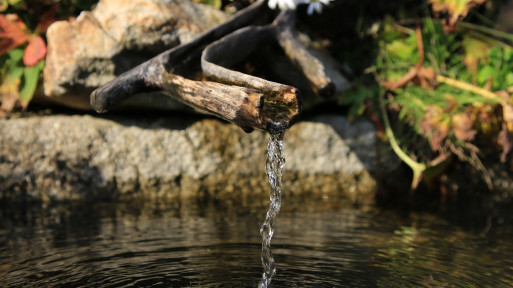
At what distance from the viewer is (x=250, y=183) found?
4516 millimetres

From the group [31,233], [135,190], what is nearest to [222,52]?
[135,190]

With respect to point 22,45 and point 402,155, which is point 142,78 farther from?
point 402,155

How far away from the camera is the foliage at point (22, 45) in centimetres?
436

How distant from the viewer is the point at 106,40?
420 cm

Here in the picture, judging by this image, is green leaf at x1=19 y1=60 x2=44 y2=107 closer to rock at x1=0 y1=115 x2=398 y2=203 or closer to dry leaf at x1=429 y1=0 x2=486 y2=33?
rock at x1=0 y1=115 x2=398 y2=203

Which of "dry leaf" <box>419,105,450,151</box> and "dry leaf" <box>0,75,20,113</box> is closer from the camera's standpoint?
"dry leaf" <box>419,105,450,151</box>

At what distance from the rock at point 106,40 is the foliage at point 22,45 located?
0.17 m

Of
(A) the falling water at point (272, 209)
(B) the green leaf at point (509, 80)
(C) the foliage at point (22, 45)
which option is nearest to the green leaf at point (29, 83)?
(C) the foliage at point (22, 45)

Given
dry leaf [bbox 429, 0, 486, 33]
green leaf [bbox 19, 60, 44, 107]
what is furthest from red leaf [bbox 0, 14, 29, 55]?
dry leaf [bbox 429, 0, 486, 33]

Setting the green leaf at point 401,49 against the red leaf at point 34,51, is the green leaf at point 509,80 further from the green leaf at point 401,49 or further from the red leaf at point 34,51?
the red leaf at point 34,51

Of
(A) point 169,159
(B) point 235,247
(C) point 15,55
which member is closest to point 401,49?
(A) point 169,159

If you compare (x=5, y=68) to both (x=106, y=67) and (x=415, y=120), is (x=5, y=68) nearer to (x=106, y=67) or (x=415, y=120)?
(x=106, y=67)

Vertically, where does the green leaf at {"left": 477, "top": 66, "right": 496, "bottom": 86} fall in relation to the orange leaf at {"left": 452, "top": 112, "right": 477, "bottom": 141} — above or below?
above

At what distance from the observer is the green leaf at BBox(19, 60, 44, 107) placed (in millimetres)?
4344
